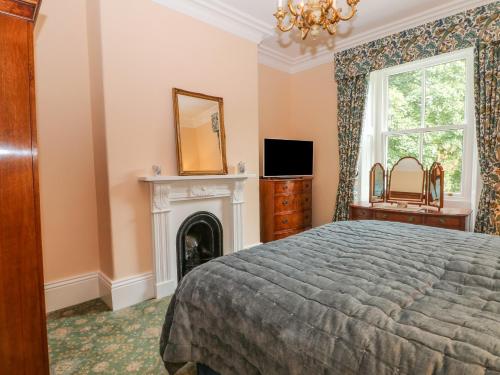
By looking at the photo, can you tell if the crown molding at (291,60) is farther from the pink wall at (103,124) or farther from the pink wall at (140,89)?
the pink wall at (103,124)

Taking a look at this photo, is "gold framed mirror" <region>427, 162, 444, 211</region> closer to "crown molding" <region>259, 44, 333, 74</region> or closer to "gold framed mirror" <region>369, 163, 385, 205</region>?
"gold framed mirror" <region>369, 163, 385, 205</region>

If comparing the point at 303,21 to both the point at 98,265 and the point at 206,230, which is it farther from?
the point at 98,265

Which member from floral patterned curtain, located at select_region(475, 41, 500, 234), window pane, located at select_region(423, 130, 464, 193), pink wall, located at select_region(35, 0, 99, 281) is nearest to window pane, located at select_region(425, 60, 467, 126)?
window pane, located at select_region(423, 130, 464, 193)

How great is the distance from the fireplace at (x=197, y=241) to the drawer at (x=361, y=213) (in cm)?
172

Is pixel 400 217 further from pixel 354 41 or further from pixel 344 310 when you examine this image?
pixel 344 310

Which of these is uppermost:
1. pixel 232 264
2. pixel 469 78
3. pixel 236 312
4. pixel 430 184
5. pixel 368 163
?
pixel 469 78

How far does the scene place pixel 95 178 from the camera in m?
2.56

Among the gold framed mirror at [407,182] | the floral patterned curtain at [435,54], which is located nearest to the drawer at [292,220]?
the floral patterned curtain at [435,54]

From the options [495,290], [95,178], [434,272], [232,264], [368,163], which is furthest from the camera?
[368,163]

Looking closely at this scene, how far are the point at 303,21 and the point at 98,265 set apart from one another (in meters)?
2.69

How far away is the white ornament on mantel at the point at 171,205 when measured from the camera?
8.32ft

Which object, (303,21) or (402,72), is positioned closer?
(303,21)

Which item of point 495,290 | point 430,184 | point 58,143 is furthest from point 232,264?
point 430,184

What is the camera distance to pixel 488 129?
279cm
